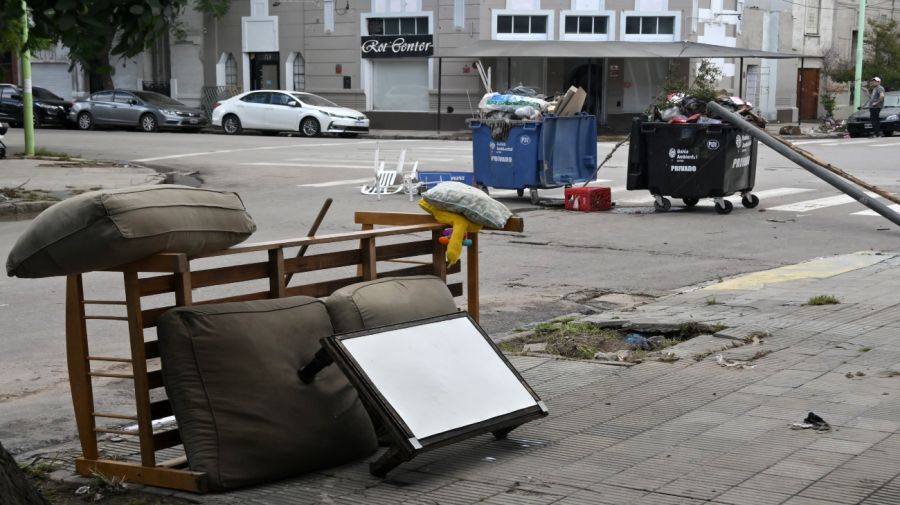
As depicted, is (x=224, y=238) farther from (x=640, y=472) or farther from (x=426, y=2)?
(x=426, y=2)

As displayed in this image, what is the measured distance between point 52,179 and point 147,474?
1594cm

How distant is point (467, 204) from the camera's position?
5.97 m

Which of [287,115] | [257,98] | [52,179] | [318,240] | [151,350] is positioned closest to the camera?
[151,350]

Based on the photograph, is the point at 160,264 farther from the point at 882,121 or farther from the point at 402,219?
the point at 882,121

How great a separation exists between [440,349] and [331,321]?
0.53 m

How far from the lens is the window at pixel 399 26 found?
133 feet

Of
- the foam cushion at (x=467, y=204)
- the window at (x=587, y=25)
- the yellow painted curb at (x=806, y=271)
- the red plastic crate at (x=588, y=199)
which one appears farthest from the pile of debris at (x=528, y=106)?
the window at (x=587, y=25)

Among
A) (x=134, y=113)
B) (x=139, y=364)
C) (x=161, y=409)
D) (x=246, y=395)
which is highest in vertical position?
(x=134, y=113)

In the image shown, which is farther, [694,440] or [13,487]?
[694,440]

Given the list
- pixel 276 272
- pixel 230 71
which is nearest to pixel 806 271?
pixel 276 272

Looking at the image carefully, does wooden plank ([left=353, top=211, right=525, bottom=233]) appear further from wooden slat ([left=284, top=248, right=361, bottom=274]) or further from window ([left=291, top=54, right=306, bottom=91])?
window ([left=291, top=54, right=306, bottom=91])

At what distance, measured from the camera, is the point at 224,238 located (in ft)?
16.2

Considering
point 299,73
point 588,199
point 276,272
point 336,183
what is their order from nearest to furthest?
point 276,272
point 588,199
point 336,183
point 299,73

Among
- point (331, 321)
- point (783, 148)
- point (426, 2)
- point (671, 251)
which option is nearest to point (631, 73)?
point (426, 2)
